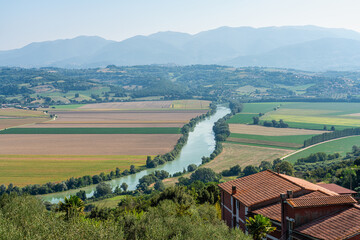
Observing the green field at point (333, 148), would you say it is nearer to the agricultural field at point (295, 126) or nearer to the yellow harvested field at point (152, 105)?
the agricultural field at point (295, 126)

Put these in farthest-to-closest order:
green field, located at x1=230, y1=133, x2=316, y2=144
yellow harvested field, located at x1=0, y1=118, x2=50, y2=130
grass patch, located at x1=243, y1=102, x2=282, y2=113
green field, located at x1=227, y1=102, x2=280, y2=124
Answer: grass patch, located at x1=243, y1=102, x2=282, y2=113 → green field, located at x1=227, y1=102, x2=280, y2=124 → yellow harvested field, located at x1=0, y1=118, x2=50, y2=130 → green field, located at x1=230, y1=133, x2=316, y2=144

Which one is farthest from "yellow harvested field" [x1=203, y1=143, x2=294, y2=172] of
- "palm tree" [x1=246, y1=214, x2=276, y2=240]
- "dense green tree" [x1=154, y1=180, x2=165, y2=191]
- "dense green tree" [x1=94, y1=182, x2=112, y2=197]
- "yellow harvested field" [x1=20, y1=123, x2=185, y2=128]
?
"palm tree" [x1=246, y1=214, x2=276, y2=240]

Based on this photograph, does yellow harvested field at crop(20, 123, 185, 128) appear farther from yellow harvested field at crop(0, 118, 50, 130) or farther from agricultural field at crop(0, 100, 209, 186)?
yellow harvested field at crop(0, 118, 50, 130)

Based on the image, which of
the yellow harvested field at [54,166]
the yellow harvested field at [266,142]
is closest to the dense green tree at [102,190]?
the yellow harvested field at [54,166]

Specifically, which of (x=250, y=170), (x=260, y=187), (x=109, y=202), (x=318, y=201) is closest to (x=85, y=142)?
(x=109, y=202)

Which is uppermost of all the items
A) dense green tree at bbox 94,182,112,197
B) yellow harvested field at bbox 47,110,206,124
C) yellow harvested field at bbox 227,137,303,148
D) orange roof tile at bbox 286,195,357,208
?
orange roof tile at bbox 286,195,357,208

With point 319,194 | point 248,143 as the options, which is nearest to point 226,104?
point 248,143

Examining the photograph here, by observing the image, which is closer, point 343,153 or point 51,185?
point 51,185

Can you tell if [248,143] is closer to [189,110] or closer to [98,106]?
[189,110]
